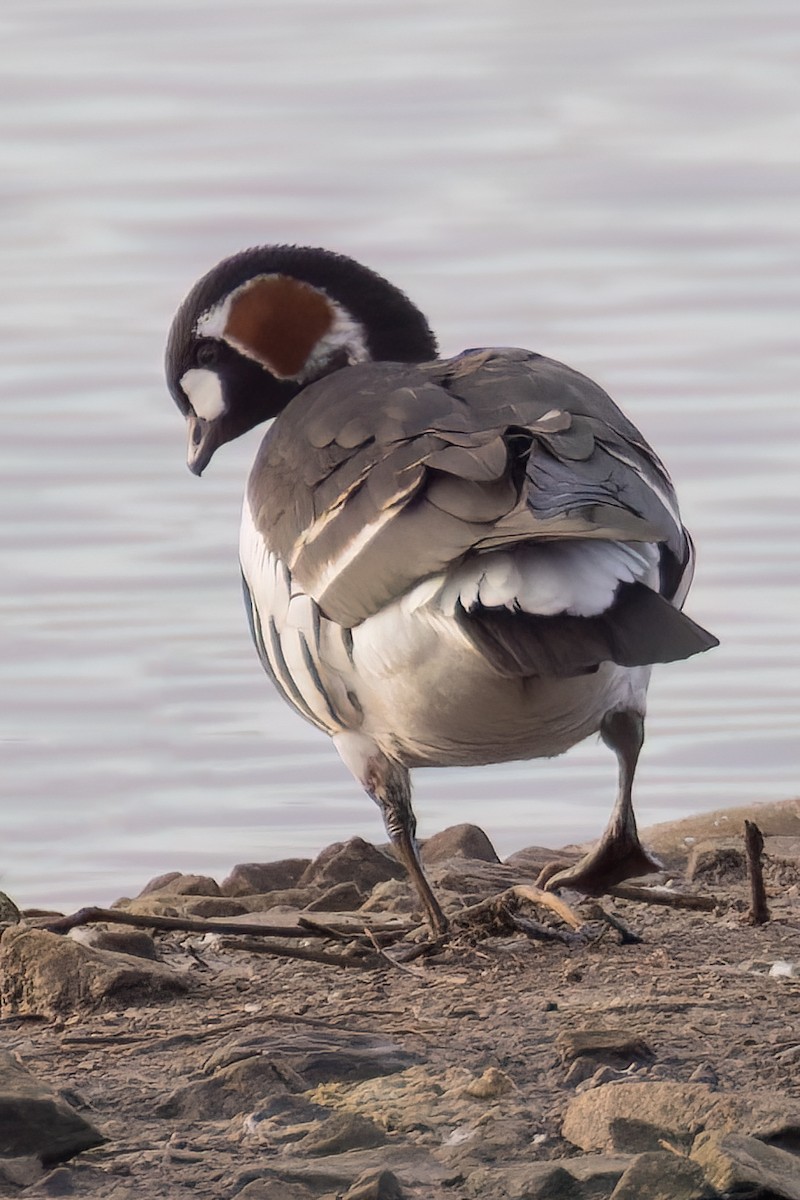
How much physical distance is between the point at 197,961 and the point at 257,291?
9.65 feet

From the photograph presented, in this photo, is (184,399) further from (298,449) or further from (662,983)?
(662,983)

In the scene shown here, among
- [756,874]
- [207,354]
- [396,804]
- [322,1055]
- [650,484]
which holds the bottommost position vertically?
[322,1055]

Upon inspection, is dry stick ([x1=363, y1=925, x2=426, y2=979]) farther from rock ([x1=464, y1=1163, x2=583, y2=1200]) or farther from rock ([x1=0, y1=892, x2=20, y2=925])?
rock ([x1=464, y1=1163, x2=583, y2=1200])

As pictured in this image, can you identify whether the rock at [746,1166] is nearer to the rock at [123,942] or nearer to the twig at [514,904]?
the twig at [514,904]

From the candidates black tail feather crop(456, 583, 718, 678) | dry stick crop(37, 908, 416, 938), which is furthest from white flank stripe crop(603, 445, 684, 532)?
dry stick crop(37, 908, 416, 938)

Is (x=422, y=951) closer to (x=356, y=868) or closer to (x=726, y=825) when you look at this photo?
(x=356, y=868)

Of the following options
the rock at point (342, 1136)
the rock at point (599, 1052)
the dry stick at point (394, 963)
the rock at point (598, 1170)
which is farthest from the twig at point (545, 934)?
the rock at point (598, 1170)

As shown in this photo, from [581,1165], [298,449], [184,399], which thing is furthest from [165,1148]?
[184,399]

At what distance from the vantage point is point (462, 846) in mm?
7059

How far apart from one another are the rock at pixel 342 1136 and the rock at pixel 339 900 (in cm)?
265

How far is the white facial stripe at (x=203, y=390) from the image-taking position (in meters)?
6.77

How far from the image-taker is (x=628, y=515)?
13.7 ft

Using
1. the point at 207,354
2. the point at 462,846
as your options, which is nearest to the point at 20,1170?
A: the point at 462,846

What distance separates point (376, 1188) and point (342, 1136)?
0.33m
